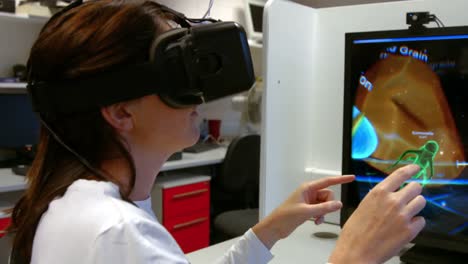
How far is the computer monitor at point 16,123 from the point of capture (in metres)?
3.00

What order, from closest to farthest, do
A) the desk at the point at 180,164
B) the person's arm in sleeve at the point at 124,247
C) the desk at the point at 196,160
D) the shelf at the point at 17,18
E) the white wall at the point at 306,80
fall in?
the person's arm in sleeve at the point at 124,247 < the white wall at the point at 306,80 < the desk at the point at 180,164 < the shelf at the point at 17,18 < the desk at the point at 196,160

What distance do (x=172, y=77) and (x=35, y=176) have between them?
0.30 m

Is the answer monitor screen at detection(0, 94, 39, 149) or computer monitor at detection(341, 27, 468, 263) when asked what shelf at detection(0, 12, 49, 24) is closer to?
monitor screen at detection(0, 94, 39, 149)

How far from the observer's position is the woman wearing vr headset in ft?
2.27

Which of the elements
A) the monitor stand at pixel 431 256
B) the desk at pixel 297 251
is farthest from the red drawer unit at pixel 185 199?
the monitor stand at pixel 431 256

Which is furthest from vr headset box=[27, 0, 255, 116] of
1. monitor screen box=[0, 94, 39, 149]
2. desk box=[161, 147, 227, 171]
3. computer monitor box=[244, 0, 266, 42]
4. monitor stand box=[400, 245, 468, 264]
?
computer monitor box=[244, 0, 266, 42]

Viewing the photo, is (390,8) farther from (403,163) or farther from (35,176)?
(35,176)

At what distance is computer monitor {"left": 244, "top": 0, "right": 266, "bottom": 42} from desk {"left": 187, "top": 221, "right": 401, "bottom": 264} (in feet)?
8.25

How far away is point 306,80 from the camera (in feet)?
5.86

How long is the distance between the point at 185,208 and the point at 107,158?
2.32 metres

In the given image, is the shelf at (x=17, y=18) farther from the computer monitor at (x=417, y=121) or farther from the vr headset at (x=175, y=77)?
the vr headset at (x=175, y=77)

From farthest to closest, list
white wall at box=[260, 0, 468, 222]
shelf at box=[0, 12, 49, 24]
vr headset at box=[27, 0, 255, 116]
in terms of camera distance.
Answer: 1. shelf at box=[0, 12, 49, 24]
2. white wall at box=[260, 0, 468, 222]
3. vr headset at box=[27, 0, 255, 116]

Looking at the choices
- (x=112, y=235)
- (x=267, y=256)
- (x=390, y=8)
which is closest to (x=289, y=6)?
(x=390, y=8)

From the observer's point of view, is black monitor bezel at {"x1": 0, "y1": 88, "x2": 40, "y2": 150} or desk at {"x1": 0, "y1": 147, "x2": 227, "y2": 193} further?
black monitor bezel at {"x1": 0, "y1": 88, "x2": 40, "y2": 150}
